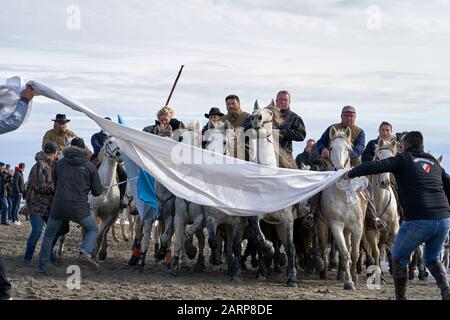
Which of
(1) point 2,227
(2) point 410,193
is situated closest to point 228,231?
(2) point 410,193

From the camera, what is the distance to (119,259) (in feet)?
58.2

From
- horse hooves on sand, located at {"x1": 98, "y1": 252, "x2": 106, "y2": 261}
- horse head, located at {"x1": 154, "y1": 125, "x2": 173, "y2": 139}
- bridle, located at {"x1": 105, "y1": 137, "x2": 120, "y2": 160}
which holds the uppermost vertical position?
horse head, located at {"x1": 154, "y1": 125, "x2": 173, "y2": 139}

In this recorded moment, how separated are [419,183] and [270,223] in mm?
3953

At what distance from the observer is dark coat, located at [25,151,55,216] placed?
15242 millimetres

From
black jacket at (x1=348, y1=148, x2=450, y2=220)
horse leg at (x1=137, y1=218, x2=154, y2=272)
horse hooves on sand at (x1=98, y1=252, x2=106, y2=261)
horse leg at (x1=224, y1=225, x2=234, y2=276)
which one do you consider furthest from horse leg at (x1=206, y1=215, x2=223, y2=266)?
black jacket at (x1=348, y1=148, x2=450, y2=220)

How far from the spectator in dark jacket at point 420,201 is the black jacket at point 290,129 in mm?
3889

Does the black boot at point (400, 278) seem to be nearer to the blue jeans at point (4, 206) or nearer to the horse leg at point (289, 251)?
the horse leg at point (289, 251)

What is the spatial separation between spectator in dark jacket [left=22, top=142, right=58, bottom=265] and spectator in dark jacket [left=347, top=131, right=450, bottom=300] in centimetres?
637

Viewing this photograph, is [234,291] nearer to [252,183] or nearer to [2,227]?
[252,183]

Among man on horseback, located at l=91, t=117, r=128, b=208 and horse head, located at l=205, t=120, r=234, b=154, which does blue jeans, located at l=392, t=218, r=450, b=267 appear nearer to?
horse head, located at l=205, t=120, r=234, b=154

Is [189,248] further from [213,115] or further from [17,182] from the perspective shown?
[17,182]

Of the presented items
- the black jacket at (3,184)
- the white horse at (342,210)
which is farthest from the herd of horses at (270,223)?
the black jacket at (3,184)

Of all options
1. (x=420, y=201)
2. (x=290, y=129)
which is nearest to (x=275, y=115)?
(x=290, y=129)
